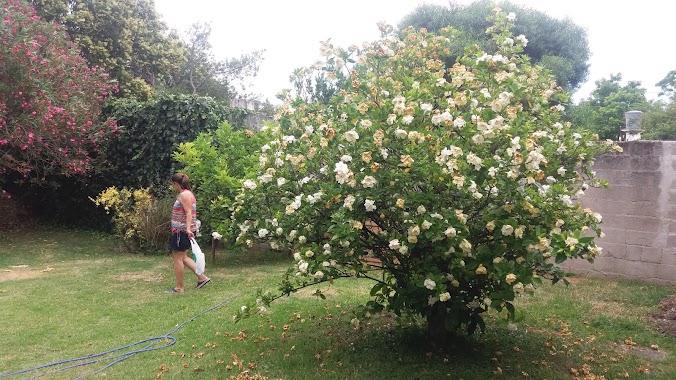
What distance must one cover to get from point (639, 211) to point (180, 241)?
17.4ft

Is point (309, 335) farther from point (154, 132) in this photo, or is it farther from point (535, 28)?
point (535, 28)

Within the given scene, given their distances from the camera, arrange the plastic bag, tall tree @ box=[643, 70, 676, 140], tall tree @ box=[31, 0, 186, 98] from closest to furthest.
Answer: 1. the plastic bag
2. tall tree @ box=[31, 0, 186, 98]
3. tall tree @ box=[643, 70, 676, 140]

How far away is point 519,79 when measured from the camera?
403cm

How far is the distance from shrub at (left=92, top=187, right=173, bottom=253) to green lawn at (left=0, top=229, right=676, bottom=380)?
2.02 meters

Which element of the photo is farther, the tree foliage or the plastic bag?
the tree foliage

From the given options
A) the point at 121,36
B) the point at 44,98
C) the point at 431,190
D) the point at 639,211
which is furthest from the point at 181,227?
the point at 121,36

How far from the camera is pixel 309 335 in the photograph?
4672mm

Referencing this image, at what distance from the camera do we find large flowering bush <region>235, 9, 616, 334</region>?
316 centimetres

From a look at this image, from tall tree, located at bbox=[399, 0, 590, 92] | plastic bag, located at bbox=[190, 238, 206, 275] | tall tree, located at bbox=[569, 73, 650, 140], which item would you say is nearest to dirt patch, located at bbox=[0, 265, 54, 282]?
plastic bag, located at bbox=[190, 238, 206, 275]

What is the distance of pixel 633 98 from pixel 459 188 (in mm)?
24716

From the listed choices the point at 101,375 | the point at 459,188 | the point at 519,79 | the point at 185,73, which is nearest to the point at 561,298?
the point at 519,79

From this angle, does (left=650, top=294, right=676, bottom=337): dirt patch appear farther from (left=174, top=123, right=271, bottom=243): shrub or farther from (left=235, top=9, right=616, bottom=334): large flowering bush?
(left=174, top=123, right=271, bottom=243): shrub

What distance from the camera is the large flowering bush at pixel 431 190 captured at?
316cm

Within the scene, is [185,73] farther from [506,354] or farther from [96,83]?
[506,354]
